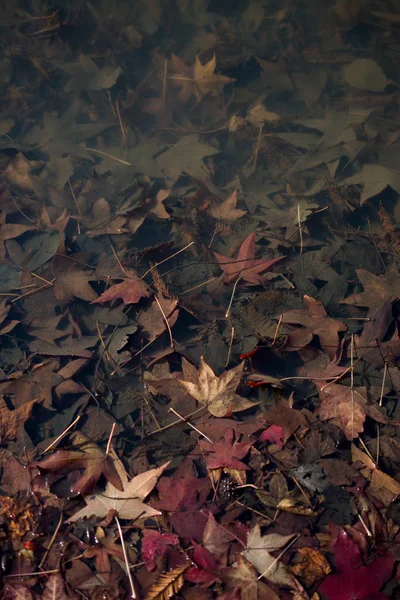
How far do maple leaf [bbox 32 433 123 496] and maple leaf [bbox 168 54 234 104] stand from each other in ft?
12.9

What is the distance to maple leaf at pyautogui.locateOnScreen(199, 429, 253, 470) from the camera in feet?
6.97

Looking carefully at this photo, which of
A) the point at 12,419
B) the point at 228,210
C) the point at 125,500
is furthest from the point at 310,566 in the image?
the point at 228,210

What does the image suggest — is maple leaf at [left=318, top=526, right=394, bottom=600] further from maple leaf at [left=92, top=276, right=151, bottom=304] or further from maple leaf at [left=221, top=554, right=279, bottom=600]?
maple leaf at [left=92, top=276, right=151, bottom=304]

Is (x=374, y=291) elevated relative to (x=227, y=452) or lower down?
elevated

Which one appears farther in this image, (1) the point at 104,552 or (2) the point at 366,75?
(2) the point at 366,75

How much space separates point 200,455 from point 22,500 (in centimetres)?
91

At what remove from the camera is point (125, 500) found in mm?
2076

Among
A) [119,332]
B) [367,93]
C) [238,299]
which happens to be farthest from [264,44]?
[119,332]

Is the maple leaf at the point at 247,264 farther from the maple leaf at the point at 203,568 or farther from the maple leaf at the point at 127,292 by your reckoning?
the maple leaf at the point at 203,568

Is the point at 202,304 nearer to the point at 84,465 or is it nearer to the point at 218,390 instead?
the point at 218,390

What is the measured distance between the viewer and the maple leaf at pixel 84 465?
7.04ft

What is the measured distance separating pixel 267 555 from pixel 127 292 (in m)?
1.69

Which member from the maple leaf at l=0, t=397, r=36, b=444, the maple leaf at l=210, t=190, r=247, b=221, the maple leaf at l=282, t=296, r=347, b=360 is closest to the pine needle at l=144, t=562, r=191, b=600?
the maple leaf at l=0, t=397, r=36, b=444

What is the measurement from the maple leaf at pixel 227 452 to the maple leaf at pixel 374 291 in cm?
115
